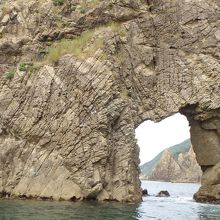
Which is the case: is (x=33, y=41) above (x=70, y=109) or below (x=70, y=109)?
above

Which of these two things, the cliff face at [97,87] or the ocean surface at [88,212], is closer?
the ocean surface at [88,212]

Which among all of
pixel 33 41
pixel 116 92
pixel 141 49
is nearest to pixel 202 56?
pixel 141 49

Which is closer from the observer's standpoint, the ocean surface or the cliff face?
the ocean surface

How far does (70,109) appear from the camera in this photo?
2333 inches

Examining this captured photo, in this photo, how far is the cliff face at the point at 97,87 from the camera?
5744cm

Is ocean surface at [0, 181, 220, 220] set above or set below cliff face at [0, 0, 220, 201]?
below

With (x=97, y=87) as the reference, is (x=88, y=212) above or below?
below

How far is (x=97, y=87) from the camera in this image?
5916 centimetres

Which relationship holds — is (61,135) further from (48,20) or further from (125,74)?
(48,20)

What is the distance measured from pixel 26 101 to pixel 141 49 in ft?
57.8

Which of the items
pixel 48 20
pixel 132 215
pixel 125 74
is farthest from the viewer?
pixel 48 20

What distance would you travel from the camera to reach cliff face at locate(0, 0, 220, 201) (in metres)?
57.4

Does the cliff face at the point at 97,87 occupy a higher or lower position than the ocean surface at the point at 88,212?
higher

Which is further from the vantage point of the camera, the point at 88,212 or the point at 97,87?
the point at 97,87
